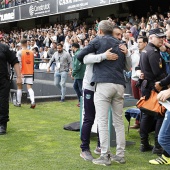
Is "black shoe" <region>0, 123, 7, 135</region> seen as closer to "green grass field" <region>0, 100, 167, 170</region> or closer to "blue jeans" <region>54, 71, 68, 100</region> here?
"green grass field" <region>0, 100, 167, 170</region>

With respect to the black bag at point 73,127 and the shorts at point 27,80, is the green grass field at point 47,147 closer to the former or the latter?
the black bag at point 73,127

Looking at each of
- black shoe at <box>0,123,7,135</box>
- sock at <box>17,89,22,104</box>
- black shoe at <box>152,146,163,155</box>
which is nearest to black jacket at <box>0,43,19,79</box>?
black shoe at <box>0,123,7,135</box>

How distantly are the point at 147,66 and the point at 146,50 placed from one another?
0.21 m

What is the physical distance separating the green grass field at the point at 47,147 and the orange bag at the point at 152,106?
2.01ft

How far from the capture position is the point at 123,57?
5.02 meters

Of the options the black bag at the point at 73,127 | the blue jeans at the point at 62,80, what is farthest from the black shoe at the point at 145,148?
the blue jeans at the point at 62,80

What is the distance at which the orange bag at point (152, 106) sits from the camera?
534 centimetres

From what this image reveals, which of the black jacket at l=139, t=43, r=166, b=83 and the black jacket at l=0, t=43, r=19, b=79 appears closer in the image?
the black jacket at l=139, t=43, r=166, b=83

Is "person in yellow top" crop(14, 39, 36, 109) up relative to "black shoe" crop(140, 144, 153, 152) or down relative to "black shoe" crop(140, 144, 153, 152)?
up

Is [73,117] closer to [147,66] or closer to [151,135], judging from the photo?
[151,135]

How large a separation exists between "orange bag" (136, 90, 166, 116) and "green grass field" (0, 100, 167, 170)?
24.1 inches

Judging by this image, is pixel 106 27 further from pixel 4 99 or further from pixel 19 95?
pixel 19 95

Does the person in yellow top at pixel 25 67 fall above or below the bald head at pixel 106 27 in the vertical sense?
below

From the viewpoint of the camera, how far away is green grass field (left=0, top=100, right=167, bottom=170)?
5.10 meters
